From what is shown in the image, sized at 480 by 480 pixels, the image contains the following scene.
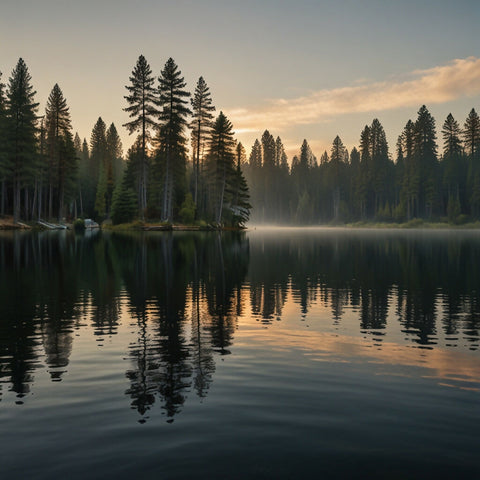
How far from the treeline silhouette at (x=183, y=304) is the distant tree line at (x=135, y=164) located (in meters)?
44.8

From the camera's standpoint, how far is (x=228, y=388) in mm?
8688

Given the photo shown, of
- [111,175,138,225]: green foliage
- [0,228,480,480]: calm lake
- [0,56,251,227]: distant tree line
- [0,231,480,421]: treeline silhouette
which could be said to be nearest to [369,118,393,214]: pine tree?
[0,56,251,227]: distant tree line

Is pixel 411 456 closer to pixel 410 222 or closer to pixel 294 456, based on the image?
pixel 294 456

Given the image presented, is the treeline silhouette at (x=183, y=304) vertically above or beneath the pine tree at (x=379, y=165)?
beneath

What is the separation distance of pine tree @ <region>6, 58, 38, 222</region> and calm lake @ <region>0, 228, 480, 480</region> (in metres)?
58.4

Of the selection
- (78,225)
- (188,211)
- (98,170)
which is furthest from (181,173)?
(98,170)

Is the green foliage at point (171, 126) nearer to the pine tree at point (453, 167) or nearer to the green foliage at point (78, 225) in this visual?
the green foliage at point (78, 225)

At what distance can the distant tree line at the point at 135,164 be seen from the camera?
73.9 metres

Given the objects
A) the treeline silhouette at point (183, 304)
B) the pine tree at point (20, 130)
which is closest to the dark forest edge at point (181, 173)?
the pine tree at point (20, 130)

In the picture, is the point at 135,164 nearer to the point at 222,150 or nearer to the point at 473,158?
the point at 222,150

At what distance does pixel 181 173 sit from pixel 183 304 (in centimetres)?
6537

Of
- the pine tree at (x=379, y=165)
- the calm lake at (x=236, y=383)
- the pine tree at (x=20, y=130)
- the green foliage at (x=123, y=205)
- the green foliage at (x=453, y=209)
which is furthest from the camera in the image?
the pine tree at (x=379, y=165)

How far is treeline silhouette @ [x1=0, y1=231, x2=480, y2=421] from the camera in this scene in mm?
10031

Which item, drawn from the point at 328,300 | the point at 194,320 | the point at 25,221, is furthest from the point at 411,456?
the point at 25,221
